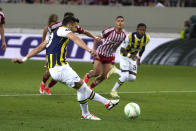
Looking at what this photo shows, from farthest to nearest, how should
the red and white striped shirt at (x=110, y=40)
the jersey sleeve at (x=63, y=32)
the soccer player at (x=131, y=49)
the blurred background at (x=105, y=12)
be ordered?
the blurred background at (x=105, y=12), the red and white striped shirt at (x=110, y=40), the soccer player at (x=131, y=49), the jersey sleeve at (x=63, y=32)

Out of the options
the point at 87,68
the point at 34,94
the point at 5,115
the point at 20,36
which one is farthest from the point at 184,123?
the point at 20,36

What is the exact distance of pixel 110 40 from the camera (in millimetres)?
14742

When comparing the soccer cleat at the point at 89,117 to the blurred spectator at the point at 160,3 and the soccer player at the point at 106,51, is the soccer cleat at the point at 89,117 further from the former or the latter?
the blurred spectator at the point at 160,3

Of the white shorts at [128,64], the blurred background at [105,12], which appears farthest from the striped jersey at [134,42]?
the blurred background at [105,12]

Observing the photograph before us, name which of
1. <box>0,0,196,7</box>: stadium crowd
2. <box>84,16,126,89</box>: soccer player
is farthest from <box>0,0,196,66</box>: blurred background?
<box>84,16,126,89</box>: soccer player

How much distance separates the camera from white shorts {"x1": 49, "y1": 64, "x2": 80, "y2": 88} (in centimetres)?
937

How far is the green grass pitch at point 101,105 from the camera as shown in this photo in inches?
339

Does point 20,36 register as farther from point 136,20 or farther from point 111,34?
point 111,34

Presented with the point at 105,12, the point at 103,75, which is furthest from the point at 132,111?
the point at 105,12

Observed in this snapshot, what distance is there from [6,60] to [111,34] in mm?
12609

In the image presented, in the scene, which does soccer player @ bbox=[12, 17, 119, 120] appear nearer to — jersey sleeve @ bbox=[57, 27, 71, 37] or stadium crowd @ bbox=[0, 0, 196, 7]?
jersey sleeve @ bbox=[57, 27, 71, 37]

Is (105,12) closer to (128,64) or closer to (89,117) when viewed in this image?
(128,64)

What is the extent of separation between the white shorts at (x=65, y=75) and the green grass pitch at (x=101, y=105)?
659mm

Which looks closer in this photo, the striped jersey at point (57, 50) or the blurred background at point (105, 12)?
the striped jersey at point (57, 50)
